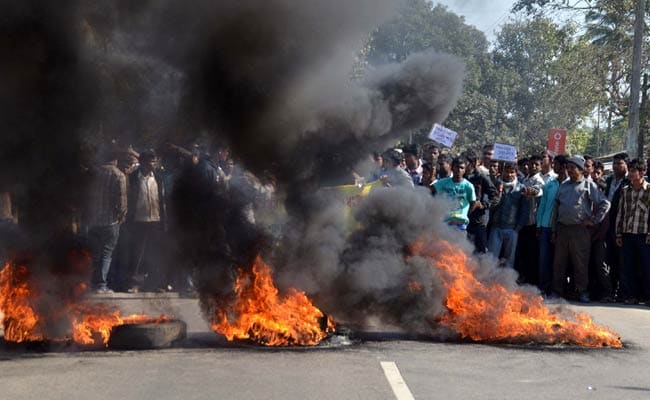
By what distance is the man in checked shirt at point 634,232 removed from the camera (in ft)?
41.8

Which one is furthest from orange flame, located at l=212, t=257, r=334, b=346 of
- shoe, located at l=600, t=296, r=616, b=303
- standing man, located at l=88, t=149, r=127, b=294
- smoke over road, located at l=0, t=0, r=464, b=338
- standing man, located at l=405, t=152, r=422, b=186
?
shoe, located at l=600, t=296, r=616, b=303

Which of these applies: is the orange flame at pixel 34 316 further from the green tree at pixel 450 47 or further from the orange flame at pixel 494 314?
the green tree at pixel 450 47

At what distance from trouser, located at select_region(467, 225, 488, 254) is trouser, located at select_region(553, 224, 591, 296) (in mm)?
1119

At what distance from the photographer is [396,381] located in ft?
21.6

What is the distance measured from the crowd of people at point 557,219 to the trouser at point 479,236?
0.05 ft

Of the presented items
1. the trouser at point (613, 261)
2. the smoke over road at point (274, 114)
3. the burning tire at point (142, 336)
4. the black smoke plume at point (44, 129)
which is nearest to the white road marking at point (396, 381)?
the smoke over road at point (274, 114)

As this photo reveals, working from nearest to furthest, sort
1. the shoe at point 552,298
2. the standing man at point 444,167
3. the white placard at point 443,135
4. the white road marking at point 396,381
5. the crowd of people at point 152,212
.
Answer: the white road marking at point 396,381
the crowd of people at point 152,212
the shoe at point 552,298
the standing man at point 444,167
the white placard at point 443,135

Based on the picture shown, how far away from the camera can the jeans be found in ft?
43.9

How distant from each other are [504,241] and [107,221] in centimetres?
612

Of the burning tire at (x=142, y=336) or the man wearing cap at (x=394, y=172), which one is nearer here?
the burning tire at (x=142, y=336)

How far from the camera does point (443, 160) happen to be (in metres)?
13.4

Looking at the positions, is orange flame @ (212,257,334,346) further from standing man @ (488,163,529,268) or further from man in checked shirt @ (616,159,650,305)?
man in checked shirt @ (616,159,650,305)

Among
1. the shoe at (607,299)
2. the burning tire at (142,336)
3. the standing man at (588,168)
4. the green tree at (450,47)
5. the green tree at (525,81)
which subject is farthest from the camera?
the green tree at (525,81)


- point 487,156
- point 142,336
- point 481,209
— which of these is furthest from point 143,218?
point 487,156
